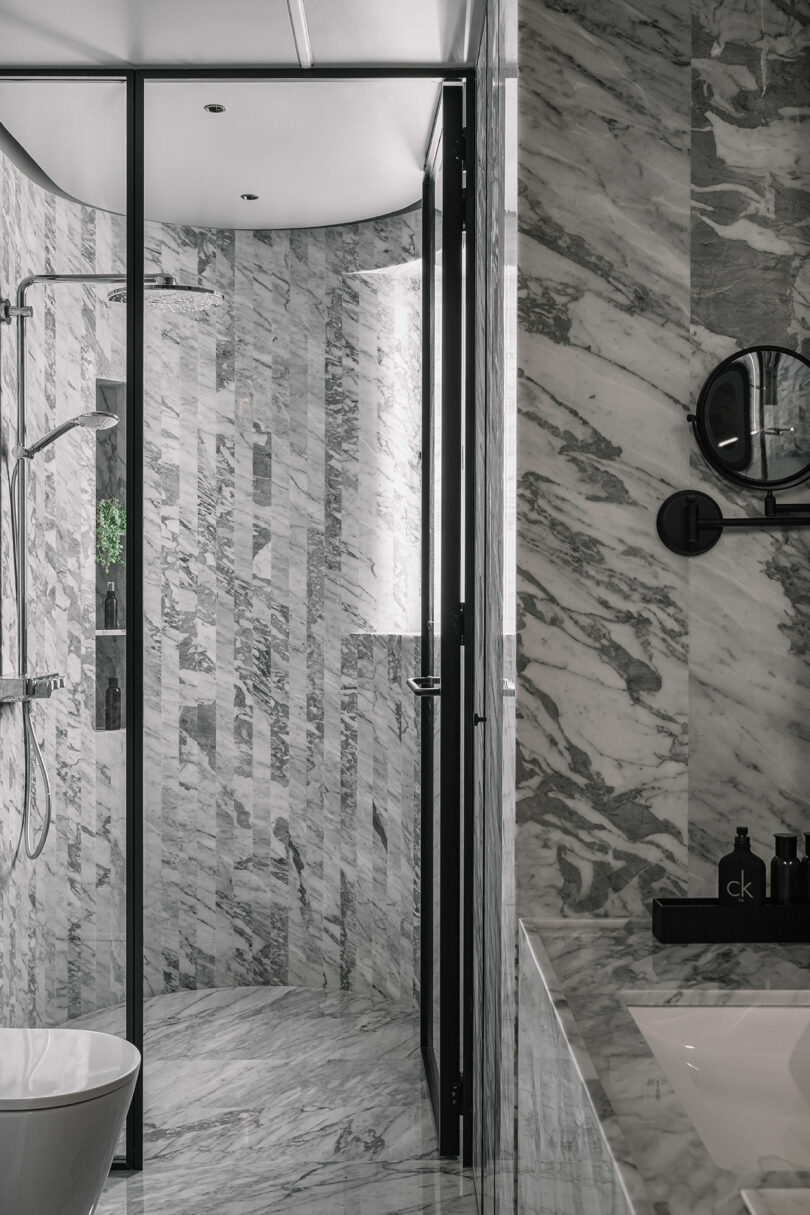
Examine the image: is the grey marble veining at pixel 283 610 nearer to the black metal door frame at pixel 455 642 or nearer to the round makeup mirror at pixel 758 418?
the black metal door frame at pixel 455 642

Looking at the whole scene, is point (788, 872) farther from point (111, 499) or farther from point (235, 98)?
point (235, 98)

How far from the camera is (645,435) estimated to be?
5.16 ft

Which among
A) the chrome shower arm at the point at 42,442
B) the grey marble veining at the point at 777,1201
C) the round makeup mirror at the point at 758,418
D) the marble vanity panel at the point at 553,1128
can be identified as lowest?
the marble vanity panel at the point at 553,1128

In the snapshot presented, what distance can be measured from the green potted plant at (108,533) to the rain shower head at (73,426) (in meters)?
0.18

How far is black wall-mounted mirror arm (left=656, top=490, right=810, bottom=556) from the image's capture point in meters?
1.56

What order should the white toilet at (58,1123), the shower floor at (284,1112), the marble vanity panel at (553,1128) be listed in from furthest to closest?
the shower floor at (284,1112) < the white toilet at (58,1123) < the marble vanity panel at (553,1128)

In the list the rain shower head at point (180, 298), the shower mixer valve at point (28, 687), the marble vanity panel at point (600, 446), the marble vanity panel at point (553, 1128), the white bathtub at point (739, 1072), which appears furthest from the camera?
the rain shower head at point (180, 298)

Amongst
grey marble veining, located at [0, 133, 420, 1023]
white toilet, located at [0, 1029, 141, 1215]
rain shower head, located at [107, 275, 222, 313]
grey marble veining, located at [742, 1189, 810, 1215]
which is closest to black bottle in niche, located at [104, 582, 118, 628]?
rain shower head, located at [107, 275, 222, 313]

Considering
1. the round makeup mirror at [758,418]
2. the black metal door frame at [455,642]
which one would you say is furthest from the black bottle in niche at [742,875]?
the black metal door frame at [455,642]

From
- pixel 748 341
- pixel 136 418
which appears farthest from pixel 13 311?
pixel 748 341

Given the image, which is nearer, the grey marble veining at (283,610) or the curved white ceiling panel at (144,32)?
the curved white ceiling panel at (144,32)

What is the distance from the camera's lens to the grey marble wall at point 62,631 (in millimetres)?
2477

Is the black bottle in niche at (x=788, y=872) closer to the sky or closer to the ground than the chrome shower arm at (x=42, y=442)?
closer to the ground

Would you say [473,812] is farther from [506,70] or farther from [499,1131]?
[506,70]
